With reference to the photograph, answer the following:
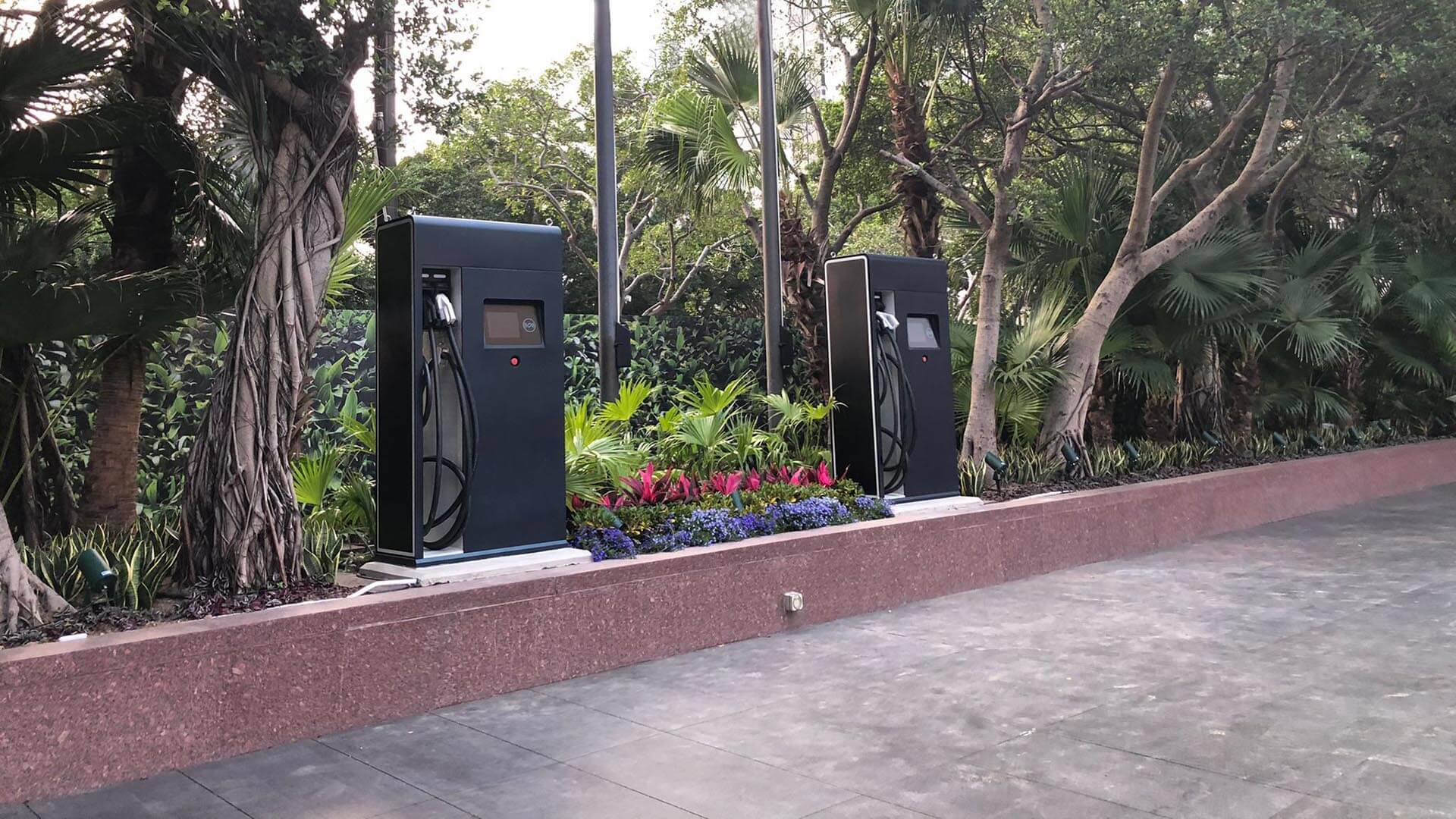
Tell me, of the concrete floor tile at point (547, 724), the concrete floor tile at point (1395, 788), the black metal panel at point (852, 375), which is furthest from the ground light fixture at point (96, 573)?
the black metal panel at point (852, 375)

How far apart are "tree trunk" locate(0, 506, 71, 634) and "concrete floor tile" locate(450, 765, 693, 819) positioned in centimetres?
192

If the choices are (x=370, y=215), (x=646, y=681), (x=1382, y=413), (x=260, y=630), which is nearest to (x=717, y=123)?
(x=370, y=215)

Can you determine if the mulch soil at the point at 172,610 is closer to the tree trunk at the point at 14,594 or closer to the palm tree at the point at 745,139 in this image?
the tree trunk at the point at 14,594

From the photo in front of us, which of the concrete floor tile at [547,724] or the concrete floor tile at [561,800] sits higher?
the concrete floor tile at [561,800]

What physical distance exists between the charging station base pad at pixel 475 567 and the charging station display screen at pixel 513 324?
112cm

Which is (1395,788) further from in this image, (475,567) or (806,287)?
(806,287)

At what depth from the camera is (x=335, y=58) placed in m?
5.16

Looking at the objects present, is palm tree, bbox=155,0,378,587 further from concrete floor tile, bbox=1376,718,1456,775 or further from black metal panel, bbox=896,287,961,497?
concrete floor tile, bbox=1376,718,1456,775

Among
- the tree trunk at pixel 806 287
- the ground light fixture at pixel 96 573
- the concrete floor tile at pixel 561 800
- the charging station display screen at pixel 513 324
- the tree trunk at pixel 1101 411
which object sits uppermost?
the tree trunk at pixel 806 287

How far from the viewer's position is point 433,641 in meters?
4.91

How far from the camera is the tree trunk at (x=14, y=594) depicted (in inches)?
165

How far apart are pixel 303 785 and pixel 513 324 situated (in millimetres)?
2587

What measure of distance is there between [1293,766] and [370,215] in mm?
5172

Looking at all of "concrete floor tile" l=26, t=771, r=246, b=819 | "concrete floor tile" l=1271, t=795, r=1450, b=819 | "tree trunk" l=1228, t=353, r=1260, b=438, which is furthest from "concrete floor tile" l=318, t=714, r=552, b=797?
"tree trunk" l=1228, t=353, r=1260, b=438
